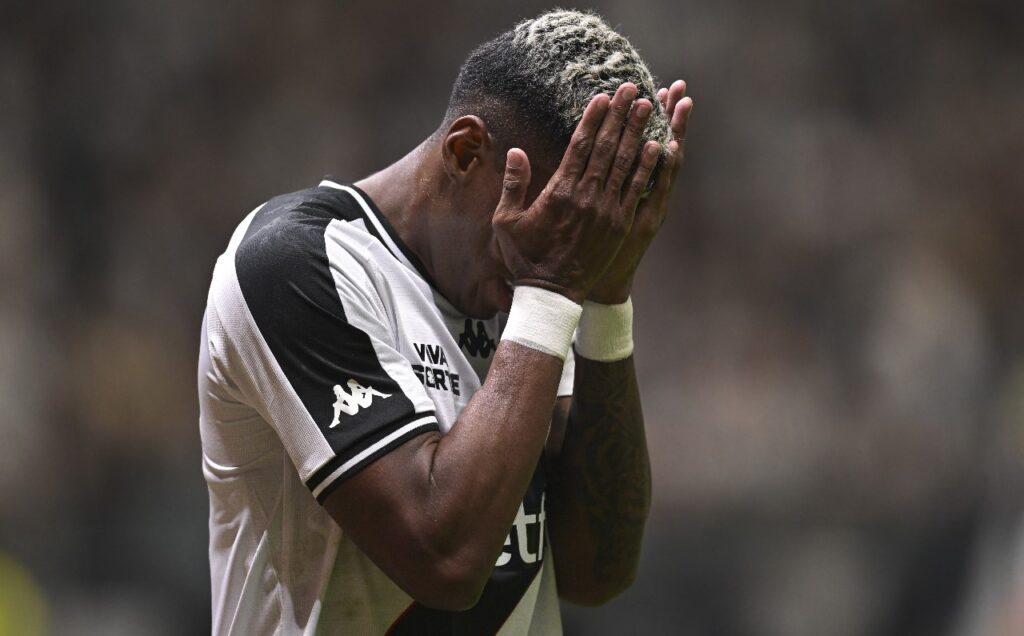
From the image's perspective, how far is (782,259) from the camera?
4.55 m

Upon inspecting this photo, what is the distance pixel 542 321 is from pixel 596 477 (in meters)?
0.44

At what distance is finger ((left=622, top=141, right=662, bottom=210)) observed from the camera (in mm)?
1578

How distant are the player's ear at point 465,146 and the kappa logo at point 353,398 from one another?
0.39m

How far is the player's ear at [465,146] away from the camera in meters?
1.68

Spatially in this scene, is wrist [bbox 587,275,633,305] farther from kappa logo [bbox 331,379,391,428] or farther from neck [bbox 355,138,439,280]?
kappa logo [bbox 331,379,391,428]

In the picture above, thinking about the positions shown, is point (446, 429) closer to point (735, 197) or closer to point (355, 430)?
point (355, 430)

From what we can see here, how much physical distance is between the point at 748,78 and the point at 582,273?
3401 millimetres

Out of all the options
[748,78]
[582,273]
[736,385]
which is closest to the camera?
[582,273]

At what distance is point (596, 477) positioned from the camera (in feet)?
6.18

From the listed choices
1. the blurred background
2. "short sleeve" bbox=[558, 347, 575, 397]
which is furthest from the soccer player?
the blurred background

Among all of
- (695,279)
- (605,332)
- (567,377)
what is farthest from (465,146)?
(695,279)

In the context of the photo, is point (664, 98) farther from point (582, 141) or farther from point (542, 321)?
point (542, 321)

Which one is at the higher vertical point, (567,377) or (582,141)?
(582,141)

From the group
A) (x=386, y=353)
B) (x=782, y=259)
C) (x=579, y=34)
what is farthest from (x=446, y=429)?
(x=782, y=259)
